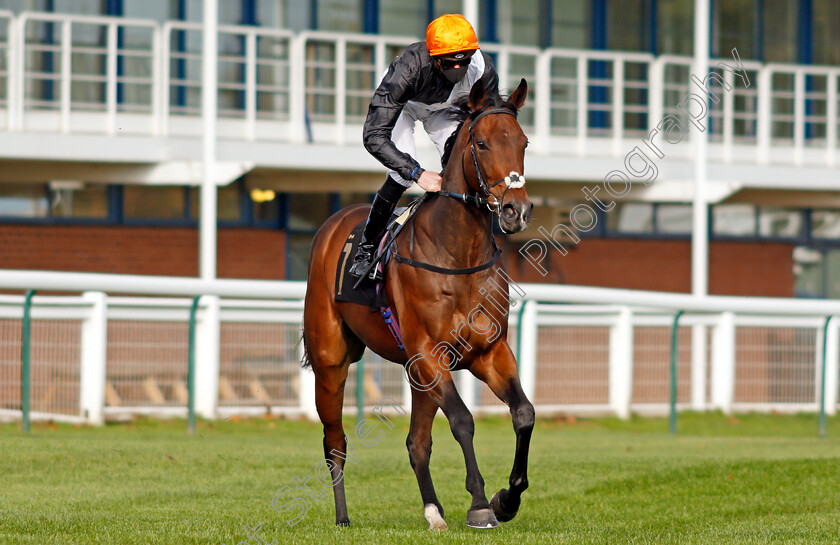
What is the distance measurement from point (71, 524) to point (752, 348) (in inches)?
342

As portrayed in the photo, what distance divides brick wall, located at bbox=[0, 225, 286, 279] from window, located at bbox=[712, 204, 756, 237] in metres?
6.40

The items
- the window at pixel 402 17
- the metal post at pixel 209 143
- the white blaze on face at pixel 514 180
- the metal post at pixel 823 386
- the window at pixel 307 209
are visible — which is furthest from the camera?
the window at pixel 402 17

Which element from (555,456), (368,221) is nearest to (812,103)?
(555,456)

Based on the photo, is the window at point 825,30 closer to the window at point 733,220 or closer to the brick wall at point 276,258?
the window at point 733,220

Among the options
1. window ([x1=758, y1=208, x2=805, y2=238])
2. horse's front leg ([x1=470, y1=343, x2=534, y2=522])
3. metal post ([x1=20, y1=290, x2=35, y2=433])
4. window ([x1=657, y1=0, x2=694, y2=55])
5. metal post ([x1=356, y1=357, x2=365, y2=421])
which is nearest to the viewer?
horse's front leg ([x1=470, y1=343, x2=534, y2=522])

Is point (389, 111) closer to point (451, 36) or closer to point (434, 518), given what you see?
point (451, 36)

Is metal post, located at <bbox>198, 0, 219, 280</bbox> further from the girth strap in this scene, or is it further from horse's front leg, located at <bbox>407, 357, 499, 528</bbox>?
horse's front leg, located at <bbox>407, 357, 499, 528</bbox>

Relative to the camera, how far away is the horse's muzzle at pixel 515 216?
4.82m

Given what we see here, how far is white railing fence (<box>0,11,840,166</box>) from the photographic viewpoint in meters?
13.8

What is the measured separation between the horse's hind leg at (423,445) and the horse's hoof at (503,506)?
309mm

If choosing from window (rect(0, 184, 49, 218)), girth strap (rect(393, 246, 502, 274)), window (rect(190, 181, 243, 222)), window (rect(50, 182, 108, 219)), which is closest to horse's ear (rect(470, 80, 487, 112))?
girth strap (rect(393, 246, 502, 274))

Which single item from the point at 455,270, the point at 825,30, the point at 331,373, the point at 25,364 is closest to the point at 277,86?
the point at 25,364

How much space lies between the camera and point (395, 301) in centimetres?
559

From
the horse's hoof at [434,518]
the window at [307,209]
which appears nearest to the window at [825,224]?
the window at [307,209]
